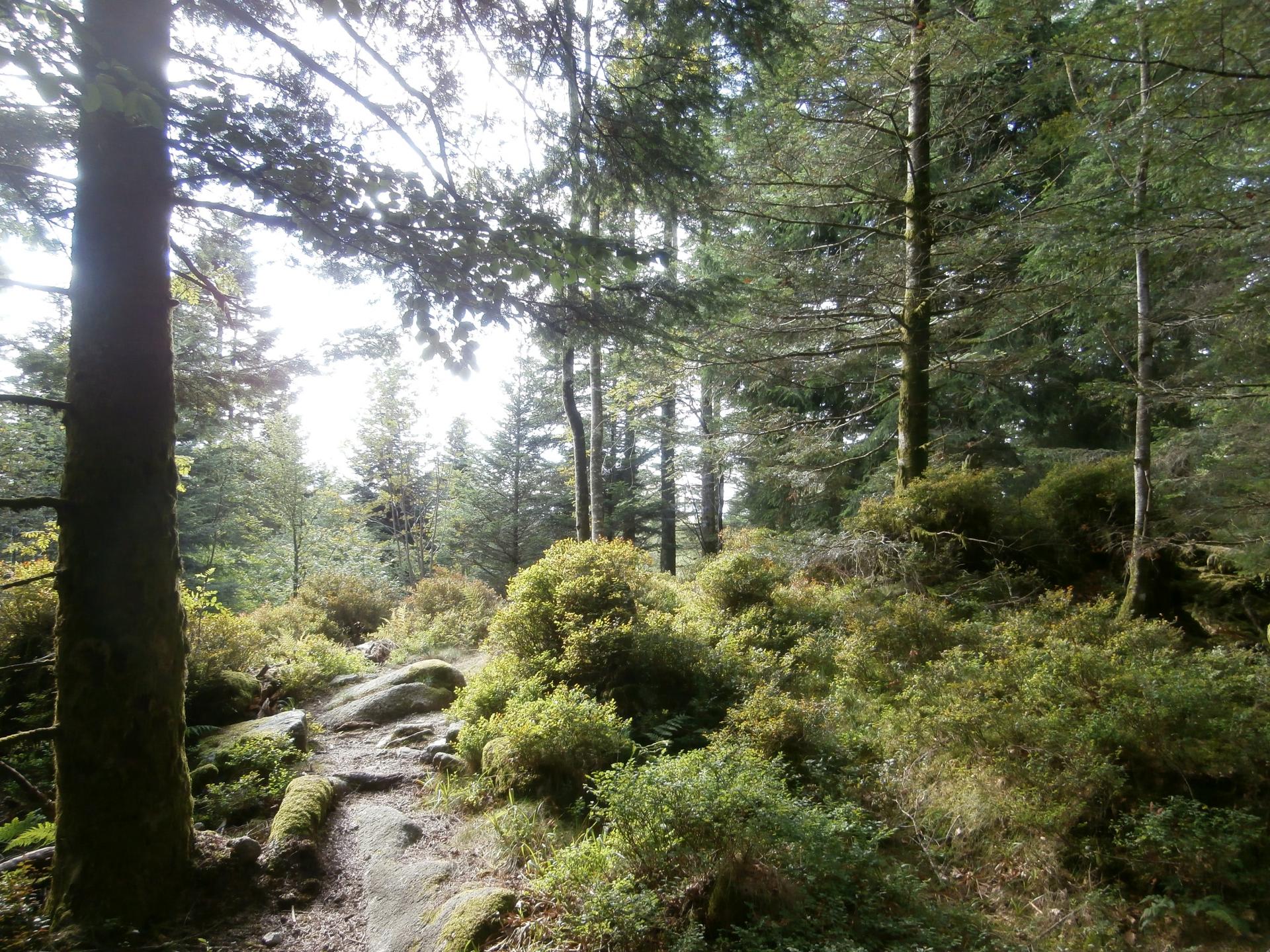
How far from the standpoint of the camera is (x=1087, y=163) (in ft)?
22.4

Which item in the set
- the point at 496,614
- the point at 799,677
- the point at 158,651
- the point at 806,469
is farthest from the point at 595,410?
the point at 158,651

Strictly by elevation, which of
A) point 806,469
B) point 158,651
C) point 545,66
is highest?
point 545,66

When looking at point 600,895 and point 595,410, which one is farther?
point 595,410

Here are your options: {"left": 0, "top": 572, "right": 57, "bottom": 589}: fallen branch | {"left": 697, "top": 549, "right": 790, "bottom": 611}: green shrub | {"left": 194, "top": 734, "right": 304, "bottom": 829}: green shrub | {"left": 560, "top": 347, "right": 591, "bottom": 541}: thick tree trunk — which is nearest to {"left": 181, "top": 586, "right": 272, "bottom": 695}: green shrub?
{"left": 194, "top": 734, "right": 304, "bottom": 829}: green shrub

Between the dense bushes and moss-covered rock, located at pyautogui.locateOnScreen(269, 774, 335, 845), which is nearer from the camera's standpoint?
moss-covered rock, located at pyautogui.locateOnScreen(269, 774, 335, 845)

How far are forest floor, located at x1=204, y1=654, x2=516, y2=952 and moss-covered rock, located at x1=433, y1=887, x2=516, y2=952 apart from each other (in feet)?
0.87

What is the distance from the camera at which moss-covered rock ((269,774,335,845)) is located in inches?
154

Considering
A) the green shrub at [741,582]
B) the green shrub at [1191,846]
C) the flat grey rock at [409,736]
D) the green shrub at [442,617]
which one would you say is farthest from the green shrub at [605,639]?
the green shrub at [442,617]

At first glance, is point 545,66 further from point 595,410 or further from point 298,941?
point 595,410

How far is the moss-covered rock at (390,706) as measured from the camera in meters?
6.54

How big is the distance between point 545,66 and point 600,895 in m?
5.05

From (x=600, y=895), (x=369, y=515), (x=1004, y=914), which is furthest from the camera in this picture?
(x=369, y=515)

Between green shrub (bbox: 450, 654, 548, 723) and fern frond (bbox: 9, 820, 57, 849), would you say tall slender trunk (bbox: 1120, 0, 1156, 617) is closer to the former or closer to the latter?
green shrub (bbox: 450, 654, 548, 723)

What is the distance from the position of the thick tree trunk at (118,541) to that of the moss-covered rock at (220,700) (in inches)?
130
